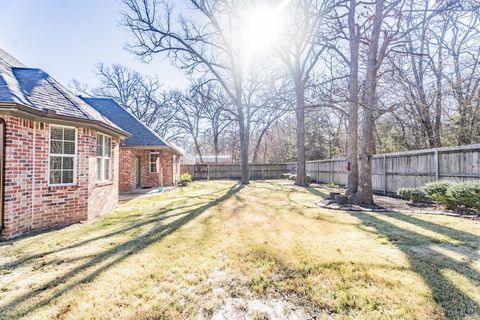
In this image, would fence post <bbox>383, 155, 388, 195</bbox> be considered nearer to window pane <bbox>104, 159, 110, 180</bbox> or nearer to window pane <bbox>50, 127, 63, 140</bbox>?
window pane <bbox>104, 159, 110, 180</bbox>

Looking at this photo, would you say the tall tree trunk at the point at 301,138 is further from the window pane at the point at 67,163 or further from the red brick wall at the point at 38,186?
the window pane at the point at 67,163

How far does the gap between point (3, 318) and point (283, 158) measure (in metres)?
30.6

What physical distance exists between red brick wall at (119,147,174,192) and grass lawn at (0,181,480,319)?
25.7ft

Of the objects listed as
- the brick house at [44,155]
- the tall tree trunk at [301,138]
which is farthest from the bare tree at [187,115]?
the brick house at [44,155]

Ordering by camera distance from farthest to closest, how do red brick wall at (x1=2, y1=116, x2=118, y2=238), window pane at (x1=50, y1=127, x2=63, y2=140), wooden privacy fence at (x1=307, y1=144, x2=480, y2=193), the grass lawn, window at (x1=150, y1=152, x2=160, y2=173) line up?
window at (x1=150, y1=152, x2=160, y2=173) < wooden privacy fence at (x1=307, y1=144, x2=480, y2=193) < window pane at (x1=50, y1=127, x2=63, y2=140) < red brick wall at (x1=2, y1=116, x2=118, y2=238) < the grass lawn

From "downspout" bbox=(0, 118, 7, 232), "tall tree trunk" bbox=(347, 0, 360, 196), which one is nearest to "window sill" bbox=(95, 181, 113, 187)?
"downspout" bbox=(0, 118, 7, 232)

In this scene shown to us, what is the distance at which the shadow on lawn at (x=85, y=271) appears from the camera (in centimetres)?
246

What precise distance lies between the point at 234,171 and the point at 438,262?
21443 mm

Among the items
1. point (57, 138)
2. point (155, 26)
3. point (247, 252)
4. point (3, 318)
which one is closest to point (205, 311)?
point (247, 252)

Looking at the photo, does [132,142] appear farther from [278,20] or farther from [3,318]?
[3,318]

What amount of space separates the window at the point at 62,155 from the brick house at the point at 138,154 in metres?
6.61

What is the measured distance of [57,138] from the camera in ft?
19.4

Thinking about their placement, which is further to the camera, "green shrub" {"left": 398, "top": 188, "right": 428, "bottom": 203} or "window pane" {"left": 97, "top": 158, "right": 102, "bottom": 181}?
"green shrub" {"left": 398, "top": 188, "right": 428, "bottom": 203}

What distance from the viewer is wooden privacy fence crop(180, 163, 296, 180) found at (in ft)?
77.4
